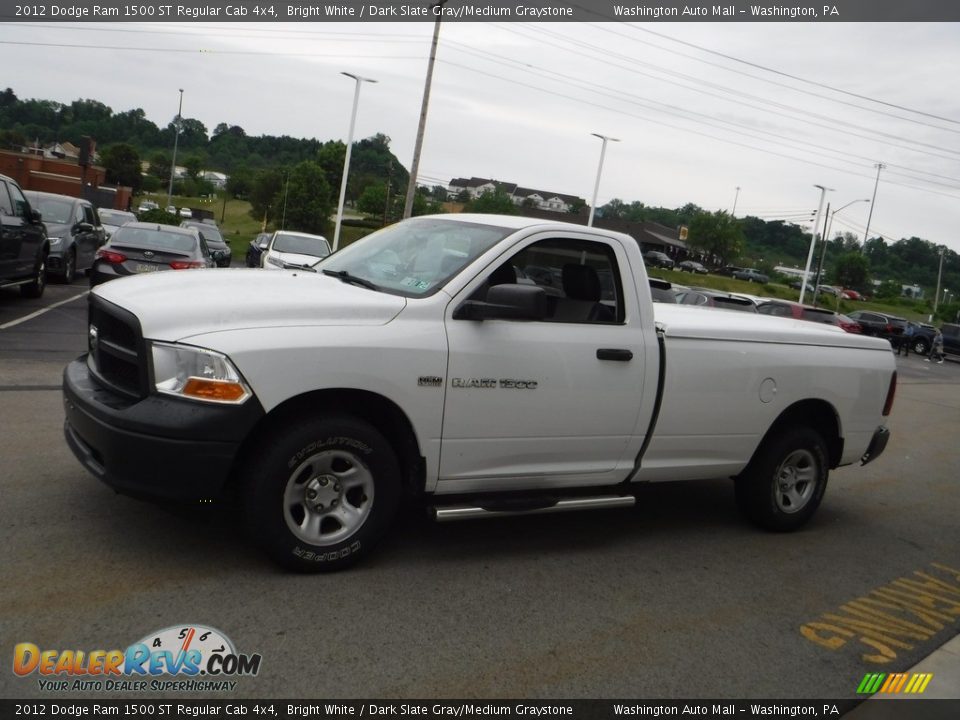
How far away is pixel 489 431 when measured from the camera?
4801mm

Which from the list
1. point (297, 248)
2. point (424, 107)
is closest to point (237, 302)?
point (297, 248)

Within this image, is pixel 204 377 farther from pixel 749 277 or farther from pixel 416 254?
pixel 749 277

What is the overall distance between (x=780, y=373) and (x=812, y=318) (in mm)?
16254

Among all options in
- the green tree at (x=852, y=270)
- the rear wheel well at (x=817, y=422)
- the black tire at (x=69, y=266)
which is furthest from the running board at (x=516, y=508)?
the green tree at (x=852, y=270)

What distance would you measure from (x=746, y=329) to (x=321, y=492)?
3.17m

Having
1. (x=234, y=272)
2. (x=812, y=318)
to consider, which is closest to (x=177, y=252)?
(x=234, y=272)

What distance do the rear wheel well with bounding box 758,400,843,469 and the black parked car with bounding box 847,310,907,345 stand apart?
36373 millimetres

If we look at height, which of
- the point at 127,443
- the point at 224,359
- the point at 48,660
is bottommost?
the point at 48,660

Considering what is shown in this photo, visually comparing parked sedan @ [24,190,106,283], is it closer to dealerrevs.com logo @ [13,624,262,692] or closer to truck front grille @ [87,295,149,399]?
truck front grille @ [87,295,149,399]

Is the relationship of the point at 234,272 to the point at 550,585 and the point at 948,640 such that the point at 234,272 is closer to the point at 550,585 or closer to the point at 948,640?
the point at 550,585

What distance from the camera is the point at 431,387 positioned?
4.55 m

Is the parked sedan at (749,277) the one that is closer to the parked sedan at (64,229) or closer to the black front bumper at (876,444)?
the parked sedan at (64,229)

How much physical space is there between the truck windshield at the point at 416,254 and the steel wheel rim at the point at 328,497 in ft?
3.31

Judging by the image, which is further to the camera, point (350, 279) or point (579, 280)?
point (579, 280)
